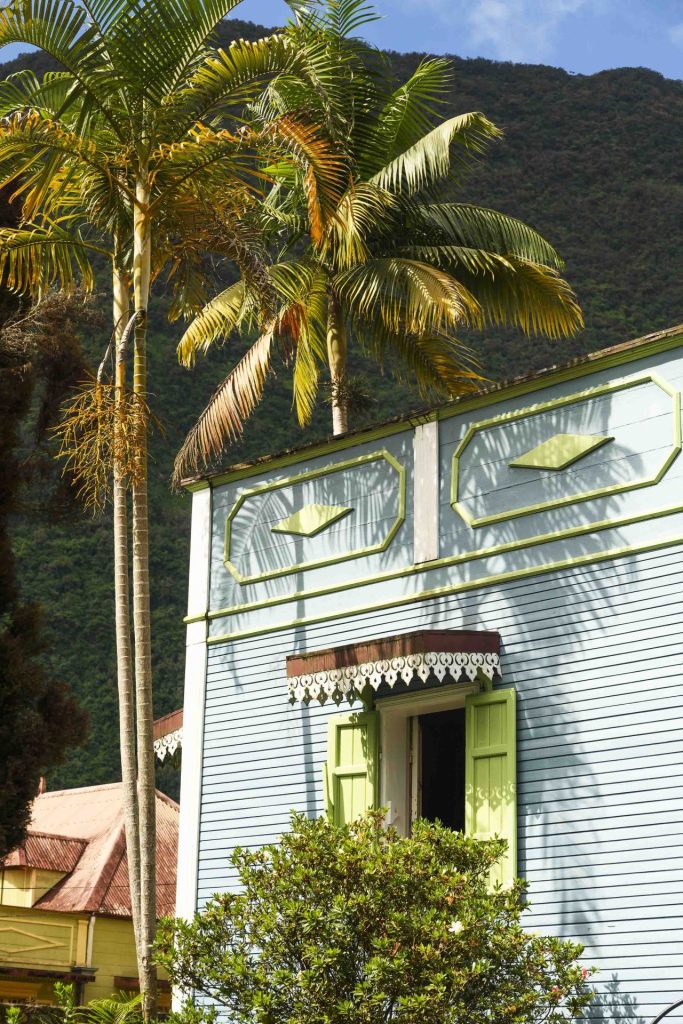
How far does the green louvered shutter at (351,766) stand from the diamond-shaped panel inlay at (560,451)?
2.35 m

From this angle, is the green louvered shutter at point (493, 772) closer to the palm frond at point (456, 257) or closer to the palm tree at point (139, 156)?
the palm tree at point (139, 156)

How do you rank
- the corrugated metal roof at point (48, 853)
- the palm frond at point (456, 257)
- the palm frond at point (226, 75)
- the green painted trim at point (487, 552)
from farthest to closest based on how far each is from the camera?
the corrugated metal roof at point (48, 853) → the palm frond at point (456, 257) → the palm frond at point (226, 75) → the green painted trim at point (487, 552)

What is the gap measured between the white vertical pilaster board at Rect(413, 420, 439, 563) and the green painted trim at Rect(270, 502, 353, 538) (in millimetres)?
799

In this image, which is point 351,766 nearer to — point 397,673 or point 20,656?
point 397,673

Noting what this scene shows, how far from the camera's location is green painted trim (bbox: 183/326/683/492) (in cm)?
969

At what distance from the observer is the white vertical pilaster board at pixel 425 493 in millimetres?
10984

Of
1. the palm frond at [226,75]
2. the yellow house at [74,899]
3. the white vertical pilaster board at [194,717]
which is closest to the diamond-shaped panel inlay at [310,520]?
the white vertical pilaster board at [194,717]

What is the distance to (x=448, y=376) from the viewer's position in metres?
17.6

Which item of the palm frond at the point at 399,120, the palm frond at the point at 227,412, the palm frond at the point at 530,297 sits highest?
the palm frond at the point at 399,120

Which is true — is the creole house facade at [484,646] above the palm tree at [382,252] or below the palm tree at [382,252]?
below

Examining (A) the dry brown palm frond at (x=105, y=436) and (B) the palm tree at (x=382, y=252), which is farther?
(B) the palm tree at (x=382, y=252)

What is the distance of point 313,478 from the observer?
12.1 meters

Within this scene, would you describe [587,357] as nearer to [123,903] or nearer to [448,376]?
[448,376]

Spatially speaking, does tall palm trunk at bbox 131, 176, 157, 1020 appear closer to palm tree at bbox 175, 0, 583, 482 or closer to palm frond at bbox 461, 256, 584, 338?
palm tree at bbox 175, 0, 583, 482
